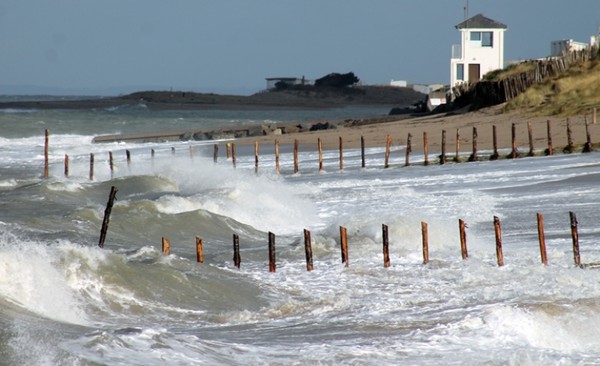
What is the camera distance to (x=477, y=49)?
6906cm

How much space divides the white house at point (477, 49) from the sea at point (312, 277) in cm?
3641

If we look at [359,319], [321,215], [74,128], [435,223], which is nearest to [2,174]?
[321,215]

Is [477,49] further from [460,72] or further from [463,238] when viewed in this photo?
[463,238]

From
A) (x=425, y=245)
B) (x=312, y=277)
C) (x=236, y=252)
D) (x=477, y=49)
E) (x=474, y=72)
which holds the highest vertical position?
(x=477, y=49)

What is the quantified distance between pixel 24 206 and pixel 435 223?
10.5 m

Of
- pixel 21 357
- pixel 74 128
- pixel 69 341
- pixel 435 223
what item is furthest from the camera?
pixel 74 128

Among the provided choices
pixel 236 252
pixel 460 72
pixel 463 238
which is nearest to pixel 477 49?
pixel 460 72

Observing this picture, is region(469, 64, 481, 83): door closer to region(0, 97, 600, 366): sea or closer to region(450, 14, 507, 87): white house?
region(450, 14, 507, 87): white house

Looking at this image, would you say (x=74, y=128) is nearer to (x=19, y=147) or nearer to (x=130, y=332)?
A: (x=19, y=147)

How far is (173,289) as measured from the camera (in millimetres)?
16312

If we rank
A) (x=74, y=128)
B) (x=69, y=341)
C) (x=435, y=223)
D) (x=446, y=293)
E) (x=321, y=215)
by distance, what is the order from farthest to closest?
(x=74, y=128) → (x=321, y=215) → (x=435, y=223) → (x=446, y=293) → (x=69, y=341)

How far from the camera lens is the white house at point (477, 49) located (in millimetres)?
68250

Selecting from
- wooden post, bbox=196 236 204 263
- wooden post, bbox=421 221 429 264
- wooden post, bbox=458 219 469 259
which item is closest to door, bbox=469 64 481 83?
wooden post, bbox=458 219 469 259

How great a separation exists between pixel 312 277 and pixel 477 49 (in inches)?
2101
